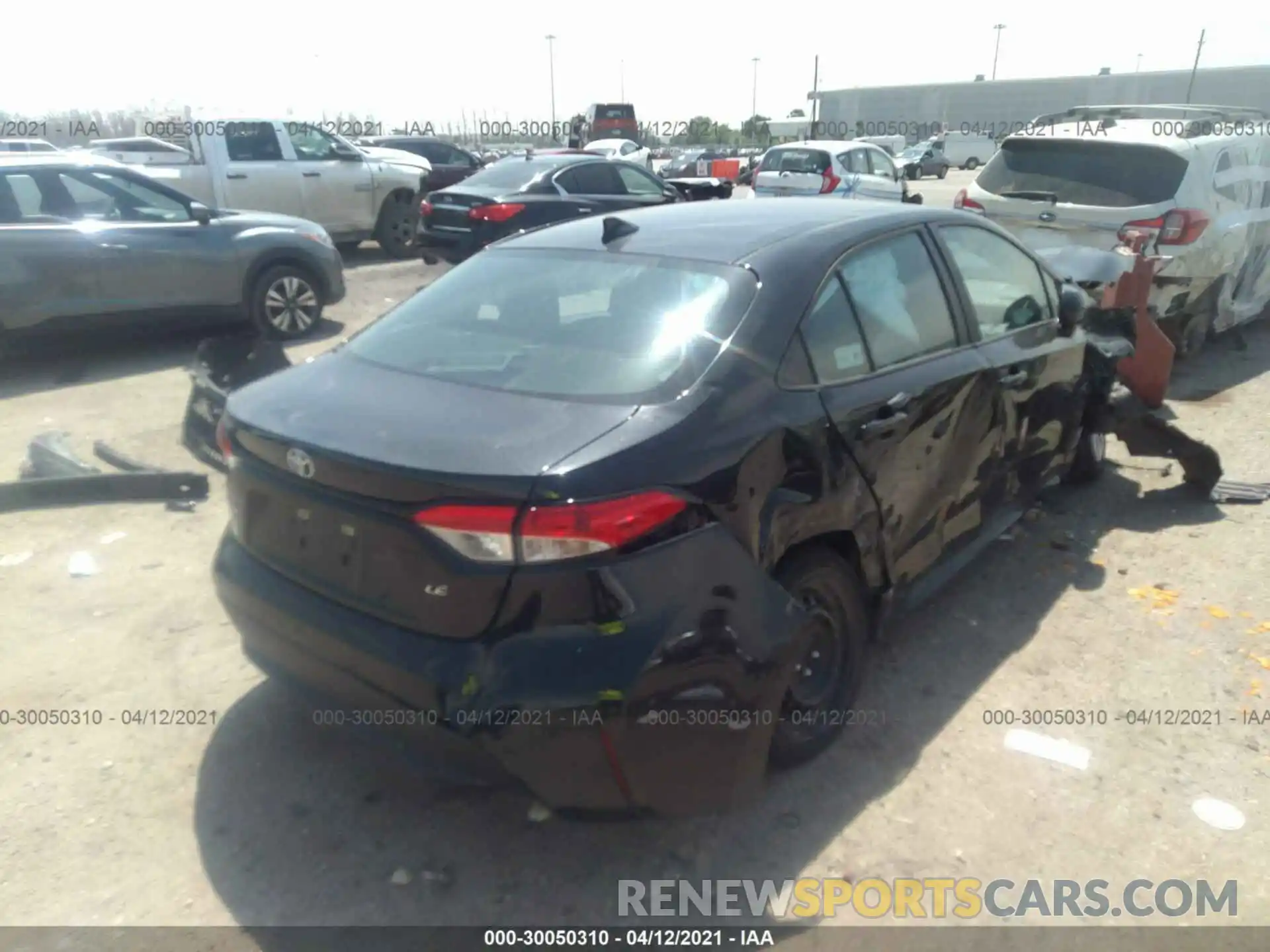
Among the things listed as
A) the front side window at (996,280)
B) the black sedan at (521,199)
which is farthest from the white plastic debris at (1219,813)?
the black sedan at (521,199)

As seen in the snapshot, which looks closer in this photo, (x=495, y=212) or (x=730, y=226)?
(x=730, y=226)

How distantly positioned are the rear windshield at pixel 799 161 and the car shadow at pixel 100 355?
952 cm

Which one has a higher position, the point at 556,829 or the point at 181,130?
the point at 181,130

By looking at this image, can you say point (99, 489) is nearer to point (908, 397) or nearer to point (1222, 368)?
point (908, 397)

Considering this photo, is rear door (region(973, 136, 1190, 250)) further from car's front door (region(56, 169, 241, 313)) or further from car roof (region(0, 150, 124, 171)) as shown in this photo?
car roof (region(0, 150, 124, 171))

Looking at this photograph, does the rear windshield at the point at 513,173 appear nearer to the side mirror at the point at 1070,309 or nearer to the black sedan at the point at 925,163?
the side mirror at the point at 1070,309

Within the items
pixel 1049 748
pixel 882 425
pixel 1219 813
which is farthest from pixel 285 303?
pixel 1219 813

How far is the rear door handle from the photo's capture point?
2.97 metres

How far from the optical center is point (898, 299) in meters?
3.36

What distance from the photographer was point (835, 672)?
3.13m

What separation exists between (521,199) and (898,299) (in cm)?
785

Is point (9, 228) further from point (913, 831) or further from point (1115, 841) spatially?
point (1115, 841)

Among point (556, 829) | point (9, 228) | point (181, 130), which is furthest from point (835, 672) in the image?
point (181, 130)

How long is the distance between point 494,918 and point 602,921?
0.93 ft
